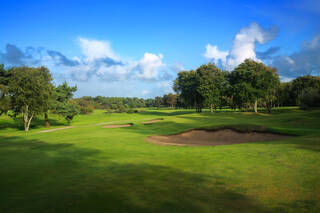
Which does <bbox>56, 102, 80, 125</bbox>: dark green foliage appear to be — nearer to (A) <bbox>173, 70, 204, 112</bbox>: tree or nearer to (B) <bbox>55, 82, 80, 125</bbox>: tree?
(B) <bbox>55, 82, 80, 125</bbox>: tree

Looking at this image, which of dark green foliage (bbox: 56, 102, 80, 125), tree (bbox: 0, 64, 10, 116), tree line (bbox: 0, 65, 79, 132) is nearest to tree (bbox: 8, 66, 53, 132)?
tree line (bbox: 0, 65, 79, 132)

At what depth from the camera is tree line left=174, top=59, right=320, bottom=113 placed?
57594mm

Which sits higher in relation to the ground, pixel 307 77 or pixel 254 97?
pixel 307 77

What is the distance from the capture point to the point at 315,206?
4.61 metres

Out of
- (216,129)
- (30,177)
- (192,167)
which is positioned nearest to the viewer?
(30,177)

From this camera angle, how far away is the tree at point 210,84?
66181 millimetres

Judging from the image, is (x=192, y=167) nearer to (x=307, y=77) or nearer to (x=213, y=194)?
(x=213, y=194)

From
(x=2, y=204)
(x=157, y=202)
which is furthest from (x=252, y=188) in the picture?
(x=2, y=204)

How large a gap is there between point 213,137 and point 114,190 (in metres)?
17.1

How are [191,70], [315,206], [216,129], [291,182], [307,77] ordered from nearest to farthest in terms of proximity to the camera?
[315,206]
[291,182]
[216,129]
[191,70]
[307,77]

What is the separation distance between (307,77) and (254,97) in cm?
4844

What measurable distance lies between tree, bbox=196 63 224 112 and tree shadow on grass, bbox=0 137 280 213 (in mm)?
59701

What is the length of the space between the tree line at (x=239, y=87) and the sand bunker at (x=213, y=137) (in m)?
39.7

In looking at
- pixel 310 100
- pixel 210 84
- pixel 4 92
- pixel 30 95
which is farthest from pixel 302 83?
pixel 4 92
